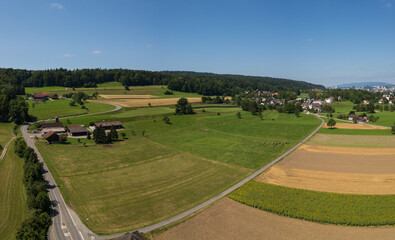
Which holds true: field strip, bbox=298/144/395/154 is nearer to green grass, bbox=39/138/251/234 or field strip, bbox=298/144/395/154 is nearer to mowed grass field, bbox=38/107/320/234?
mowed grass field, bbox=38/107/320/234

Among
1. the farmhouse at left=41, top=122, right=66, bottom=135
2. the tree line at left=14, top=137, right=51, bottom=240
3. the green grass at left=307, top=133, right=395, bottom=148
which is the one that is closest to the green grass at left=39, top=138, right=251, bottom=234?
the tree line at left=14, top=137, right=51, bottom=240

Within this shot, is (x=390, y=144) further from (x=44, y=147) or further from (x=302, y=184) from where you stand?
(x=44, y=147)

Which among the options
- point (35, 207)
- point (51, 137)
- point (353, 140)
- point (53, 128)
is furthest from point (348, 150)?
point (53, 128)

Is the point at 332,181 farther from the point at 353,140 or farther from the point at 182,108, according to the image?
the point at 182,108

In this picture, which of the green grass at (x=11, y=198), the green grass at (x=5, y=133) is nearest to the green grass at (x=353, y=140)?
the green grass at (x=11, y=198)

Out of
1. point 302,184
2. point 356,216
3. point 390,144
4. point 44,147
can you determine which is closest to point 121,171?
point 44,147
